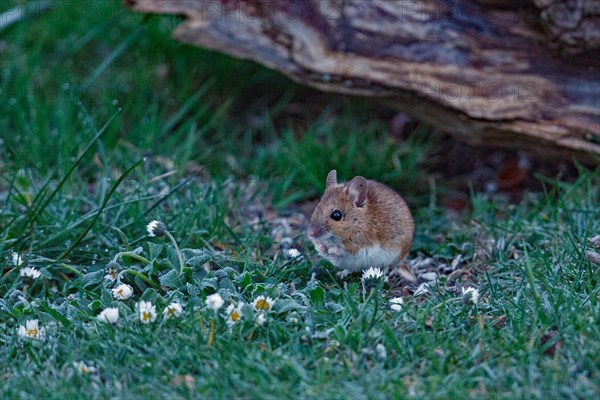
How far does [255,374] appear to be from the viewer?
336cm

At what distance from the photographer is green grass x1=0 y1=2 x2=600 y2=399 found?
11.3 ft

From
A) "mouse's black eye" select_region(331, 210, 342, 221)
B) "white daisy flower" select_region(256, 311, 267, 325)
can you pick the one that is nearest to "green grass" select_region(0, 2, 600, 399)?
"white daisy flower" select_region(256, 311, 267, 325)

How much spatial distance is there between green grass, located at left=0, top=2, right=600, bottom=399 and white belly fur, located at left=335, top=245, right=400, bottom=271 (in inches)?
4.3

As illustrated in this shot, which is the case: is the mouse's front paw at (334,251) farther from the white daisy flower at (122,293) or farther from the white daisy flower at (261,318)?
the white daisy flower at (122,293)

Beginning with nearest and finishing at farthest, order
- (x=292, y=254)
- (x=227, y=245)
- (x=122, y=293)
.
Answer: (x=122, y=293), (x=292, y=254), (x=227, y=245)

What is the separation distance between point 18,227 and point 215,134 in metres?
2.21

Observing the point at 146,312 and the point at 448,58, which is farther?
the point at 448,58

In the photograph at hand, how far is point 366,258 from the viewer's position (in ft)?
15.0

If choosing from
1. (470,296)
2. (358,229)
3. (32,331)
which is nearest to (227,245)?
(358,229)

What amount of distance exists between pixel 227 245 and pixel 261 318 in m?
1.25

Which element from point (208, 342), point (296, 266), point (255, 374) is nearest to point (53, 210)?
point (296, 266)

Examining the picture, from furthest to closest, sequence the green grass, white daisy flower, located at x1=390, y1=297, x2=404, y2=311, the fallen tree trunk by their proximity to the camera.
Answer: the fallen tree trunk, white daisy flower, located at x1=390, y1=297, x2=404, y2=311, the green grass

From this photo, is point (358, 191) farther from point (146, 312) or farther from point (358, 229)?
point (146, 312)

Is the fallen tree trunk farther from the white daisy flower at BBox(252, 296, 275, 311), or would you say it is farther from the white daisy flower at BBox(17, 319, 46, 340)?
the white daisy flower at BBox(17, 319, 46, 340)
